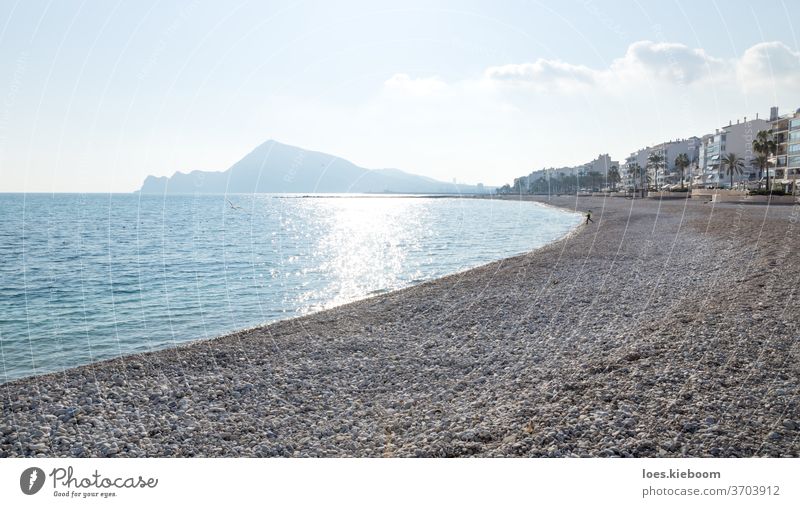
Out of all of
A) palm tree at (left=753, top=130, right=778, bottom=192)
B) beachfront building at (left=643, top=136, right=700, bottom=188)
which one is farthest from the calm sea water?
beachfront building at (left=643, top=136, right=700, bottom=188)

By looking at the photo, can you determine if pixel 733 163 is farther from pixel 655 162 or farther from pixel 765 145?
pixel 655 162

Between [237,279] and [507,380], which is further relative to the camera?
[237,279]

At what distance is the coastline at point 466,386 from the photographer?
6.39 meters

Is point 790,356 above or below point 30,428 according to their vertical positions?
above

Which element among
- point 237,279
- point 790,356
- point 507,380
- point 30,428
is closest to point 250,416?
point 30,428

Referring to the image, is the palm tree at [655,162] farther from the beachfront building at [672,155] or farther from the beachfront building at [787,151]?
the beachfront building at [787,151]

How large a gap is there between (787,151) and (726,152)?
25.4m

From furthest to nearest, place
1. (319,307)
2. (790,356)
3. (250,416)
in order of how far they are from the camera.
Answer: (319,307) → (790,356) → (250,416)

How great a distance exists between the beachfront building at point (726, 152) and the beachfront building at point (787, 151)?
17.3 feet

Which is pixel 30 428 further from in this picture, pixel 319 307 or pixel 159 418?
pixel 319 307

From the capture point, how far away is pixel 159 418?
818cm

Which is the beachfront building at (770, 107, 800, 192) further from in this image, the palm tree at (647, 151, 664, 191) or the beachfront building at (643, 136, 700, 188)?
the beachfront building at (643, 136, 700, 188)
